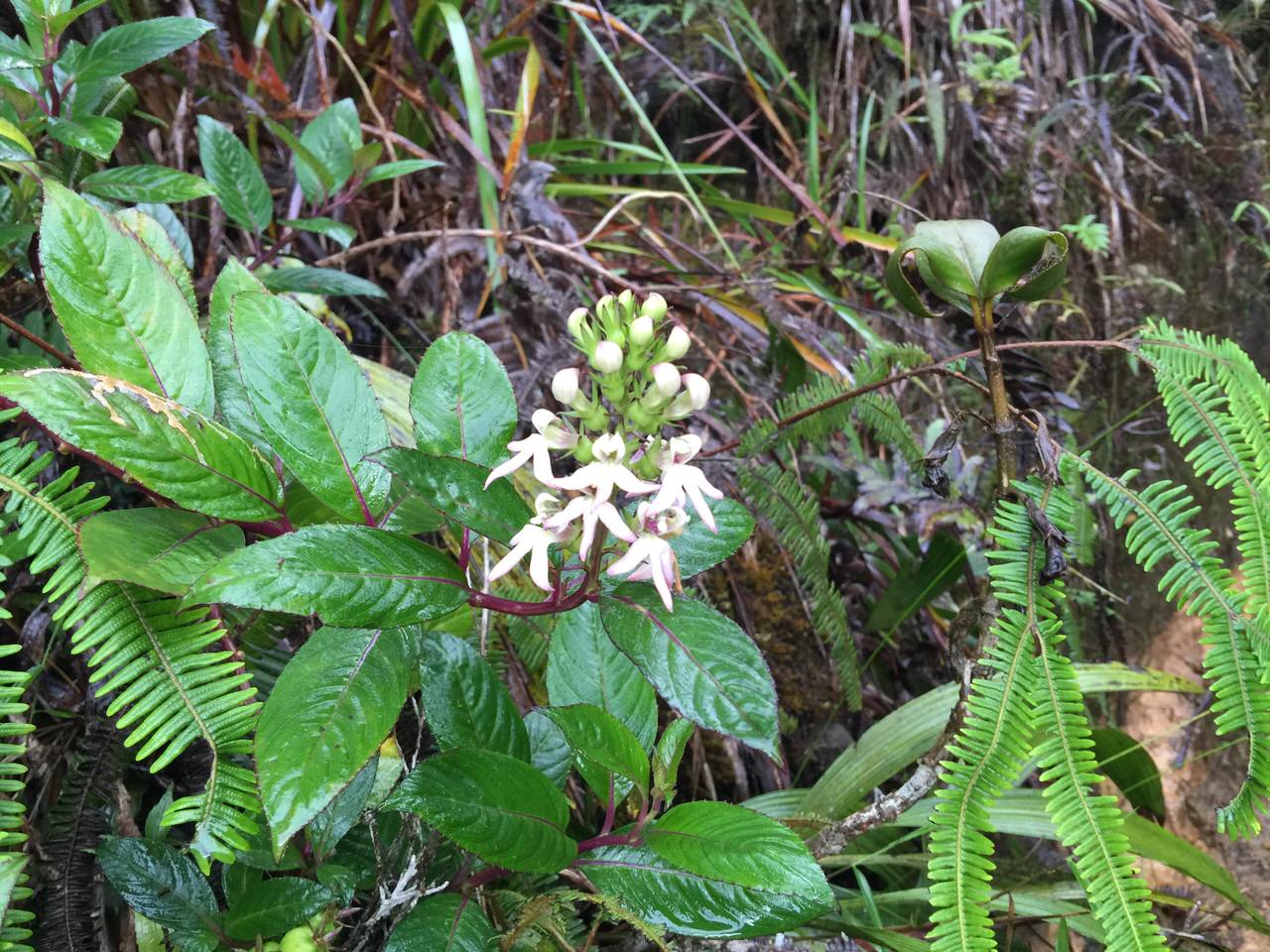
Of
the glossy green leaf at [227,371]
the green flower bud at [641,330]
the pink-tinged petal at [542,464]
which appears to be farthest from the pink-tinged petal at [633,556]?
the glossy green leaf at [227,371]

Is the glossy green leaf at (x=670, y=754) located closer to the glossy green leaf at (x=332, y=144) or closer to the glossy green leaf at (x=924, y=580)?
the glossy green leaf at (x=924, y=580)

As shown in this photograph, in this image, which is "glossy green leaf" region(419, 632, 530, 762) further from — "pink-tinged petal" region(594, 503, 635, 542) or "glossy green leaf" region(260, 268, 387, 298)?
"glossy green leaf" region(260, 268, 387, 298)

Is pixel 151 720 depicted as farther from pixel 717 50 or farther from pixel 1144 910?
pixel 717 50

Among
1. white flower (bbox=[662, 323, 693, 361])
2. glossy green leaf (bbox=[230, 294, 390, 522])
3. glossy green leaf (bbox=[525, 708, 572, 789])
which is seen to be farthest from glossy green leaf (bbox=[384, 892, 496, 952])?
white flower (bbox=[662, 323, 693, 361])

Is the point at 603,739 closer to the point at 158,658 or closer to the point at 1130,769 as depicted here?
the point at 158,658

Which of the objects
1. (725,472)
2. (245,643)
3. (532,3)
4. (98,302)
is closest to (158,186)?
(98,302)
